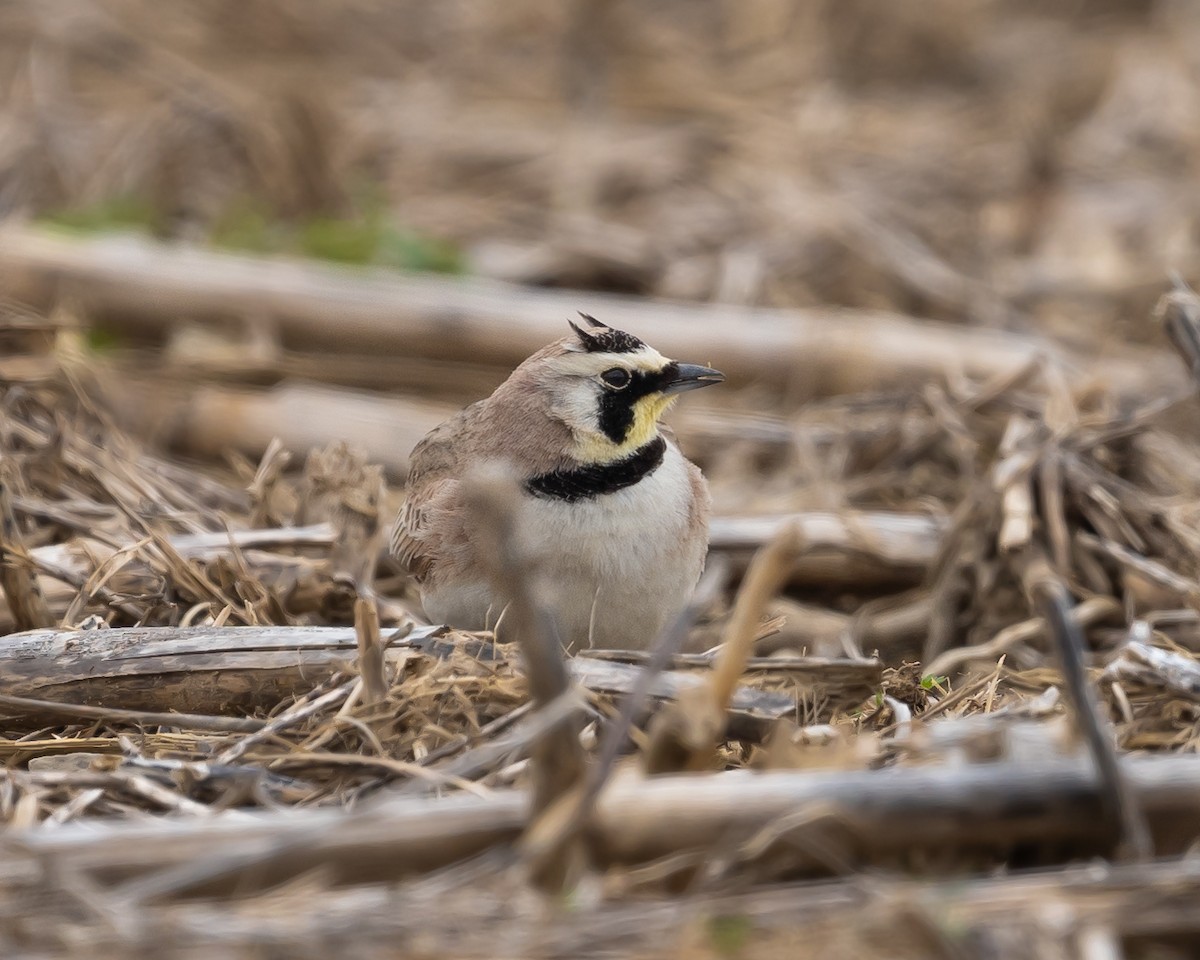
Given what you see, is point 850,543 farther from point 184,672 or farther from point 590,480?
point 184,672

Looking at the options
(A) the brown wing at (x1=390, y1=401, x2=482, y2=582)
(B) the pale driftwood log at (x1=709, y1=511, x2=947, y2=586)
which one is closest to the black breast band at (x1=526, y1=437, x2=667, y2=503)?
(A) the brown wing at (x1=390, y1=401, x2=482, y2=582)

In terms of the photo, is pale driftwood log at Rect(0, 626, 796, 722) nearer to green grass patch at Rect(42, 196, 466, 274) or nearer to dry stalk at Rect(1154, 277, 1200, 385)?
dry stalk at Rect(1154, 277, 1200, 385)

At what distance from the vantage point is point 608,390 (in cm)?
513

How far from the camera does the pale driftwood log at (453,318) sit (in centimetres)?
839

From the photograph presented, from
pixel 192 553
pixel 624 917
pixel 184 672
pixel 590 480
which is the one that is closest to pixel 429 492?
pixel 590 480

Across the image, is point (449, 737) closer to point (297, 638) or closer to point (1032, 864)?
point (297, 638)

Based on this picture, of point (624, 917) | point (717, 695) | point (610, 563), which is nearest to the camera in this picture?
point (624, 917)

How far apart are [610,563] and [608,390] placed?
1.94 feet

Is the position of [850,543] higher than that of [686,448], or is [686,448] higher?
[850,543]

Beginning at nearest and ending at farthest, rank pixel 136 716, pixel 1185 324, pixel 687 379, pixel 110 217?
1. pixel 136 716
2. pixel 687 379
3. pixel 1185 324
4. pixel 110 217

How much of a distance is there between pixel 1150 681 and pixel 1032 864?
3.45 ft

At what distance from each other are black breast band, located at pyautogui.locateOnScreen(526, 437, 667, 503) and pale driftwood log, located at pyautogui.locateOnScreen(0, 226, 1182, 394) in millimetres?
3192

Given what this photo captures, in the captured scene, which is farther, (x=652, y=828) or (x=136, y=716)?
(x=136, y=716)

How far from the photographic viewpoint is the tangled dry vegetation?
3232mm
